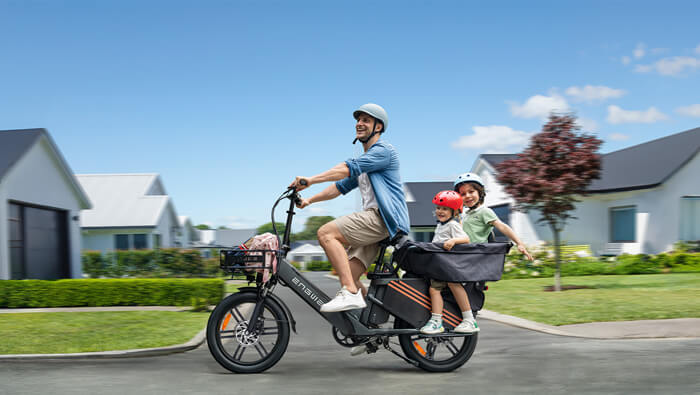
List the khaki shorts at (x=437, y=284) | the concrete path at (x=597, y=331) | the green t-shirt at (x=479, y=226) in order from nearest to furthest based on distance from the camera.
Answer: the khaki shorts at (x=437, y=284), the green t-shirt at (x=479, y=226), the concrete path at (x=597, y=331)

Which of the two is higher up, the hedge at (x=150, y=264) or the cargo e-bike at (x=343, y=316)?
the cargo e-bike at (x=343, y=316)

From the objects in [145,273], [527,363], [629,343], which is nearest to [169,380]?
[527,363]

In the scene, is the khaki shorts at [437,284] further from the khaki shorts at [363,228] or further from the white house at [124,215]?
the white house at [124,215]

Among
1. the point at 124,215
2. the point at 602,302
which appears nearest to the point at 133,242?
the point at 124,215

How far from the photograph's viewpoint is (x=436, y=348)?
16.3ft

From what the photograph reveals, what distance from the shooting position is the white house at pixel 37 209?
13625 mm

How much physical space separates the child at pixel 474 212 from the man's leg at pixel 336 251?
1320 mm

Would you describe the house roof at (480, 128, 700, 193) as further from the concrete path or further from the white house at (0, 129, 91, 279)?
the white house at (0, 129, 91, 279)

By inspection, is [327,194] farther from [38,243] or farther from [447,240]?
[38,243]

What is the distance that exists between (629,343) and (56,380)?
Answer: 5950mm

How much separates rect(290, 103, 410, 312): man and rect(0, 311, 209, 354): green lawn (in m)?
2.81

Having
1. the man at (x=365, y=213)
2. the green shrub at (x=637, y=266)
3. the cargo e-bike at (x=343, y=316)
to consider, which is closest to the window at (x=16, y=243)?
the cargo e-bike at (x=343, y=316)

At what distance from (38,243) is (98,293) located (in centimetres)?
506

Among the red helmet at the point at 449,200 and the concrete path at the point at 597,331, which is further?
the concrete path at the point at 597,331
